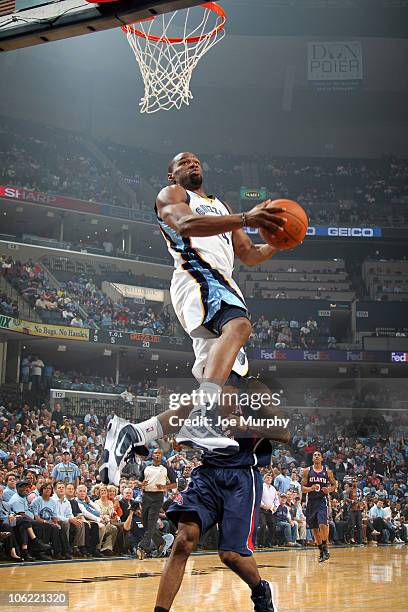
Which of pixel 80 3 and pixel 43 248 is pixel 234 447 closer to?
pixel 80 3

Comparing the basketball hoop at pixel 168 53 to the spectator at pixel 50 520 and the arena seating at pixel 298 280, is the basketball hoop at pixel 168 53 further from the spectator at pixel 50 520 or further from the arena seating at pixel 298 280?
the arena seating at pixel 298 280

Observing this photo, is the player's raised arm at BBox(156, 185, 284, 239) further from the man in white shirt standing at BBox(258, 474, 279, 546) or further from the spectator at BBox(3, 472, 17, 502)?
the man in white shirt standing at BBox(258, 474, 279, 546)

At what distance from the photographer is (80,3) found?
5.08 metres

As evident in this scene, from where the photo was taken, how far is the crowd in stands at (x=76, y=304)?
727 inches

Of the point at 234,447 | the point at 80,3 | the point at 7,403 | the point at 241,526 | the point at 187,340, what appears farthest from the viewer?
the point at 187,340

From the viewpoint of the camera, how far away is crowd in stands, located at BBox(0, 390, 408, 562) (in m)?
9.08

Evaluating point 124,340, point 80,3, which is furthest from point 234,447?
point 124,340

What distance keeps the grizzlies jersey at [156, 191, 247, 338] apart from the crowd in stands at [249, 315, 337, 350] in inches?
678

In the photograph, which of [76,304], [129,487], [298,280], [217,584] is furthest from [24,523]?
[298,280]

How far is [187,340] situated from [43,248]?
4667mm

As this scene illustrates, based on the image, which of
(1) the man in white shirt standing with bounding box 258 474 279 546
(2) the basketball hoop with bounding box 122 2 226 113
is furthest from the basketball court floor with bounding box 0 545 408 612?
(2) the basketball hoop with bounding box 122 2 226 113

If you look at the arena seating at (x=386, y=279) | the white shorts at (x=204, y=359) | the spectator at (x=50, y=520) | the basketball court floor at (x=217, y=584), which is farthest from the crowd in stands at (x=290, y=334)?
the white shorts at (x=204, y=359)

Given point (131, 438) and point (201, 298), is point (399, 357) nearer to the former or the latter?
point (201, 298)

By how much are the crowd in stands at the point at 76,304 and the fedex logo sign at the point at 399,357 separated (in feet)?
21.0
